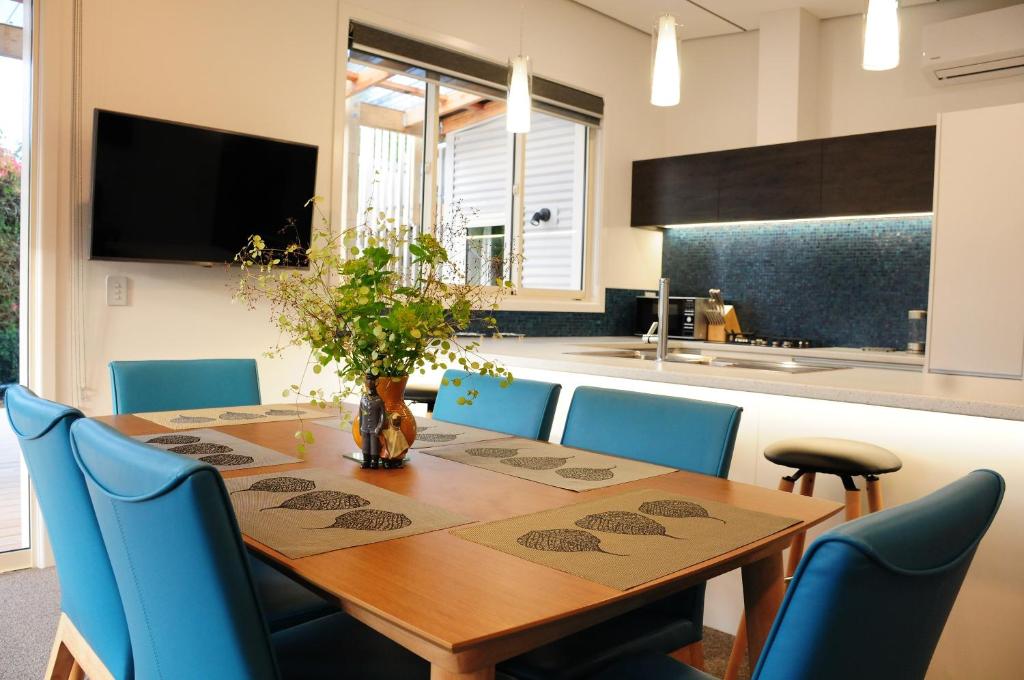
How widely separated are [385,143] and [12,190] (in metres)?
1.73

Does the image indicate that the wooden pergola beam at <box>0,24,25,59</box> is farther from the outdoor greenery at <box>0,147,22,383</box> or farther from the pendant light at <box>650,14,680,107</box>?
the pendant light at <box>650,14,680,107</box>

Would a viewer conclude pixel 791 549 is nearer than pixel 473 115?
Yes

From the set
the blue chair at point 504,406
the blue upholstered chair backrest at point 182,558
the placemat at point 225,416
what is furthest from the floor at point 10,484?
the blue upholstered chair backrest at point 182,558

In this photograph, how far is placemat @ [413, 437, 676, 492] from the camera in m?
1.65

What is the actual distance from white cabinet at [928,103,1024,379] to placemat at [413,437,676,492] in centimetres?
273

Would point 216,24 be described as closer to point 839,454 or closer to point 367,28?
point 367,28

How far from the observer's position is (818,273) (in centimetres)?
491

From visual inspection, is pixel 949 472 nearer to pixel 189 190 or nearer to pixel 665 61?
pixel 665 61

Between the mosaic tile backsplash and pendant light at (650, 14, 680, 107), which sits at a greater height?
pendant light at (650, 14, 680, 107)

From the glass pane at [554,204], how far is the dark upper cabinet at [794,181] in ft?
1.52

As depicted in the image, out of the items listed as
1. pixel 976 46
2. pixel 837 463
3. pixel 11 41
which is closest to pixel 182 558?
pixel 837 463

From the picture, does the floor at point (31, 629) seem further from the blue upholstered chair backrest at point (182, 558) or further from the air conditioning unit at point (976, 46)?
the air conditioning unit at point (976, 46)

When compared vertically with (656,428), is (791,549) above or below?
below

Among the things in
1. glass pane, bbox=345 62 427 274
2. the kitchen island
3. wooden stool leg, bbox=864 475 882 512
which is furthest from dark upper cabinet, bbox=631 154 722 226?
wooden stool leg, bbox=864 475 882 512
